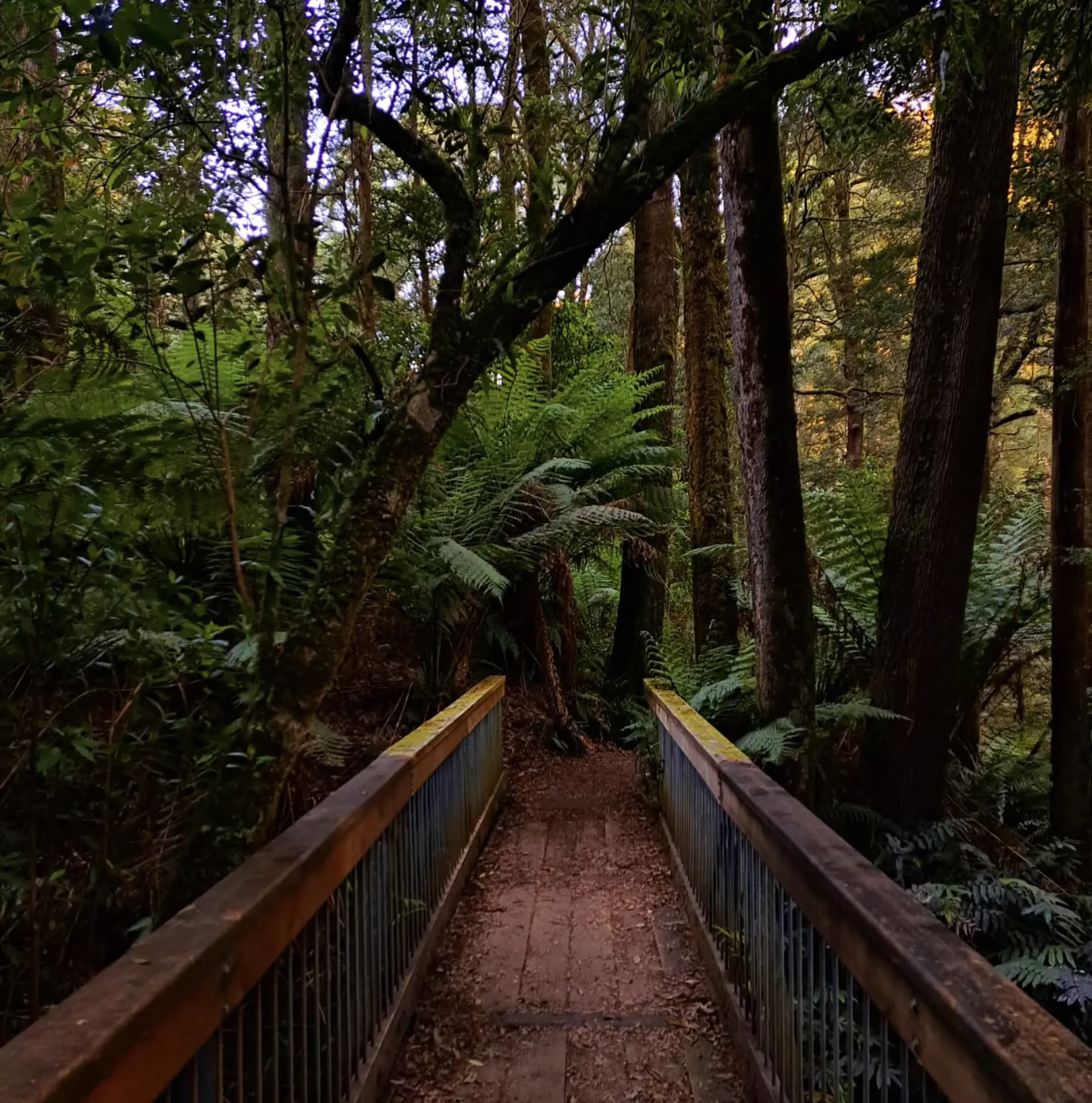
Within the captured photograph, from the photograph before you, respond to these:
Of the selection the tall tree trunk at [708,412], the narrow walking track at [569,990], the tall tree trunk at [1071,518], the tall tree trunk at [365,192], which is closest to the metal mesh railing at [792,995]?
the narrow walking track at [569,990]

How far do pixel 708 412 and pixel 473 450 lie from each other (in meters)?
2.33

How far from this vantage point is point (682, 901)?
3.84 m

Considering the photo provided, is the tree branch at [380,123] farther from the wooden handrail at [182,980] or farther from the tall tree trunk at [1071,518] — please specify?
the tall tree trunk at [1071,518]

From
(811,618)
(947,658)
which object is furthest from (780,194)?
(947,658)

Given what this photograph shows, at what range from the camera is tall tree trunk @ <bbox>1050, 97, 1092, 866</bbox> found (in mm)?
5410

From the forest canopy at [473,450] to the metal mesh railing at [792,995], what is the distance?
927 millimetres

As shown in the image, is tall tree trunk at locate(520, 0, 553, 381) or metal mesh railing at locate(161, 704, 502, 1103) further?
tall tree trunk at locate(520, 0, 553, 381)

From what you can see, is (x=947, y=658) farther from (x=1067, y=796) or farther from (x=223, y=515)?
(x=223, y=515)

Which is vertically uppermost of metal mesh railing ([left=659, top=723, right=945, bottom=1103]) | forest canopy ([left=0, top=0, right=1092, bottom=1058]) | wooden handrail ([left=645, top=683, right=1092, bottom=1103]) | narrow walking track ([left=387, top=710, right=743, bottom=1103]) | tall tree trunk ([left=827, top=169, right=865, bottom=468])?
tall tree trunk ([left=827, top=169, right=865, bottom=468])

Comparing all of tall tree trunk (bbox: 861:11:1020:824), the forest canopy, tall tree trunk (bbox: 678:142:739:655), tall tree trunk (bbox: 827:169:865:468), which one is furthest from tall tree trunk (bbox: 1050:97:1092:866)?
tall tree trunk (bbox: 827:169:865:468)

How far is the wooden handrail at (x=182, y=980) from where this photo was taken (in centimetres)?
95

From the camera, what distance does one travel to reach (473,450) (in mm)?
6219

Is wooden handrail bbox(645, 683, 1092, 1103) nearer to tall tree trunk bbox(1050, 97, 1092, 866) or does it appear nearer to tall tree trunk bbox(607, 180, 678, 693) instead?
tall tree trunk bbox(1050, 97, 1092, 866)

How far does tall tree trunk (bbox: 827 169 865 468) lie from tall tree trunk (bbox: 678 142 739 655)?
18.8 ft
